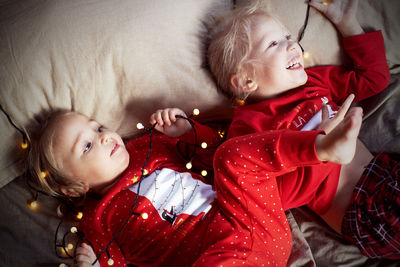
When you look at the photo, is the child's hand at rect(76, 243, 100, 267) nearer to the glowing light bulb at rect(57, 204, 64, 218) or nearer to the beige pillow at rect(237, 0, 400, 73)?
the glowing light bulb at rect(57, 204, 64, 218)

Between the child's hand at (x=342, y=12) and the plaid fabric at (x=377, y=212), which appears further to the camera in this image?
the child's hand at (x=342, y=12)

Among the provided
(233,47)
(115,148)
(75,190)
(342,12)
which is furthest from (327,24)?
(75,190)

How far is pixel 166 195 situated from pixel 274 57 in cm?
59

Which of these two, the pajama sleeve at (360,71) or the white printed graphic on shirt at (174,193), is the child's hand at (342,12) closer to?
the pajama sleeve at (360,71)

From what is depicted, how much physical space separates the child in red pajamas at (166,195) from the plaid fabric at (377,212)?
21cm

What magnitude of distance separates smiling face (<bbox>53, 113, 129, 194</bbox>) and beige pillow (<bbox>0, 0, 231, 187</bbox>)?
10 cm

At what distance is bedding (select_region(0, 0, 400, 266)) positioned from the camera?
106 centimetres

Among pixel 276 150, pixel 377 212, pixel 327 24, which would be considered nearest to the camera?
pixel 276 150

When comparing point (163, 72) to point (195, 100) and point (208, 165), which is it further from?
point (208, 165)

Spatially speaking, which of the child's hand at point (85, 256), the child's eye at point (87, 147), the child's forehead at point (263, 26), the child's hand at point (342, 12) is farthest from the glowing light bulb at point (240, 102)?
the child's hand at point (85, 256)

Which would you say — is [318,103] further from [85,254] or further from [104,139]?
[85,254]

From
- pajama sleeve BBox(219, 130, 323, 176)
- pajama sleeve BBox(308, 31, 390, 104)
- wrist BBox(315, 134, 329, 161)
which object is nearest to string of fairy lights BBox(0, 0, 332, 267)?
pajama sleeve BBox(308, 31, 390, 104)

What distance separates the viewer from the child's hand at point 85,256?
0.95 m

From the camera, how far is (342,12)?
1145 millimetres
